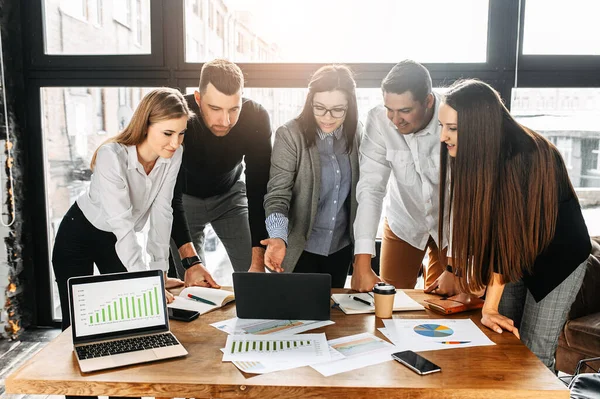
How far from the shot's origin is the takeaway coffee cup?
5.88ft

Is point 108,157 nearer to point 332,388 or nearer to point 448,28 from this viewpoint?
point 332,388

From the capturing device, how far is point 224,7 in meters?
3.46

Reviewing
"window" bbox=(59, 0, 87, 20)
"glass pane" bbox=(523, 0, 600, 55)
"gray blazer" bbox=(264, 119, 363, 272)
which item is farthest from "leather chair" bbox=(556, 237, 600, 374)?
"window" bbox=(59, 0, 87, 20)

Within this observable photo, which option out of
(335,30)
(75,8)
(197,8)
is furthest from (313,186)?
(75,8)

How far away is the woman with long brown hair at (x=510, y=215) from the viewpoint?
166 centimetres

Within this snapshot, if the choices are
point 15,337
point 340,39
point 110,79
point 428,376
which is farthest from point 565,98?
point 15,337

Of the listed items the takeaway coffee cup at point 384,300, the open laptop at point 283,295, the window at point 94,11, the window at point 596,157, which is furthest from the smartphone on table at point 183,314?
the window at point 596,157

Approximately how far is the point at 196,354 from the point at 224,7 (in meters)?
2.53

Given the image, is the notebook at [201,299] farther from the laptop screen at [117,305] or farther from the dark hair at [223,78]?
the dark hair at [223,78]

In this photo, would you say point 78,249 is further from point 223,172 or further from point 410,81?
point 410,81

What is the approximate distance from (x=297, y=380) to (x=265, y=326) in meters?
0.38

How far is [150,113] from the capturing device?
6.86 ft

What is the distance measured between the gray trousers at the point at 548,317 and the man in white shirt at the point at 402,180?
0.56 meters

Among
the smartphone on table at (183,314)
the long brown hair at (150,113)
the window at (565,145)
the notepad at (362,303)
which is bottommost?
the smartphone on table at (183,314)
